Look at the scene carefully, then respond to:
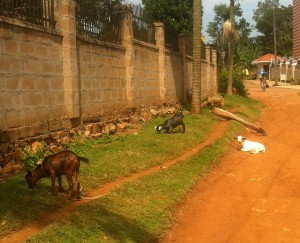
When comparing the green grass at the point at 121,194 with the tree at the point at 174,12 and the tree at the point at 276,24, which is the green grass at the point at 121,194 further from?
the tree at the point at 276,24

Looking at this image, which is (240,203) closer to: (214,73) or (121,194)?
(121,194)

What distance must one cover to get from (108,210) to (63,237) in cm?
118

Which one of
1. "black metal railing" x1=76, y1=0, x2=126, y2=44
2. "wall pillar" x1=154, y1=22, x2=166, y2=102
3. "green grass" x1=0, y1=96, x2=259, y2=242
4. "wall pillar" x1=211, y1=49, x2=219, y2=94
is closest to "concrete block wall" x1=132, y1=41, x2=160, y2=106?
"wall pillar" x1=154, y1=22, x2=166, y2=102

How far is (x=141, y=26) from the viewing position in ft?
46.8

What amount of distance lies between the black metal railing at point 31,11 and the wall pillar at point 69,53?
9.6 inches

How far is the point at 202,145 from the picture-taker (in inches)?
457

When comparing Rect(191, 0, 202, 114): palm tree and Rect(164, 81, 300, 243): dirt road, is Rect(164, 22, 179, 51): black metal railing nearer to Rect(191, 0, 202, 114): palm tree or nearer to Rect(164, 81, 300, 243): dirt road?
Rect(191, 0, 202, 114): palm tree

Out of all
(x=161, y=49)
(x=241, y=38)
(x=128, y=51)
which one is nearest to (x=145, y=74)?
(x=128, y=51)

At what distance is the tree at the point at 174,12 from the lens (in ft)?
84.9

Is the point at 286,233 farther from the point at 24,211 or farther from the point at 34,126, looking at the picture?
the point at 34,126

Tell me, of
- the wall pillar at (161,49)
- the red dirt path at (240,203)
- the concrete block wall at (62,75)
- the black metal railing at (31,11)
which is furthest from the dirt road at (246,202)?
the wall pillar at (161,49)

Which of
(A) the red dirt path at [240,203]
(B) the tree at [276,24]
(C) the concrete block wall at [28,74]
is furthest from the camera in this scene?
(B) the tree at [276,24]

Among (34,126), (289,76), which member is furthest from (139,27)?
(289,76)

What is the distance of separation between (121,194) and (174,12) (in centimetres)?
2122
